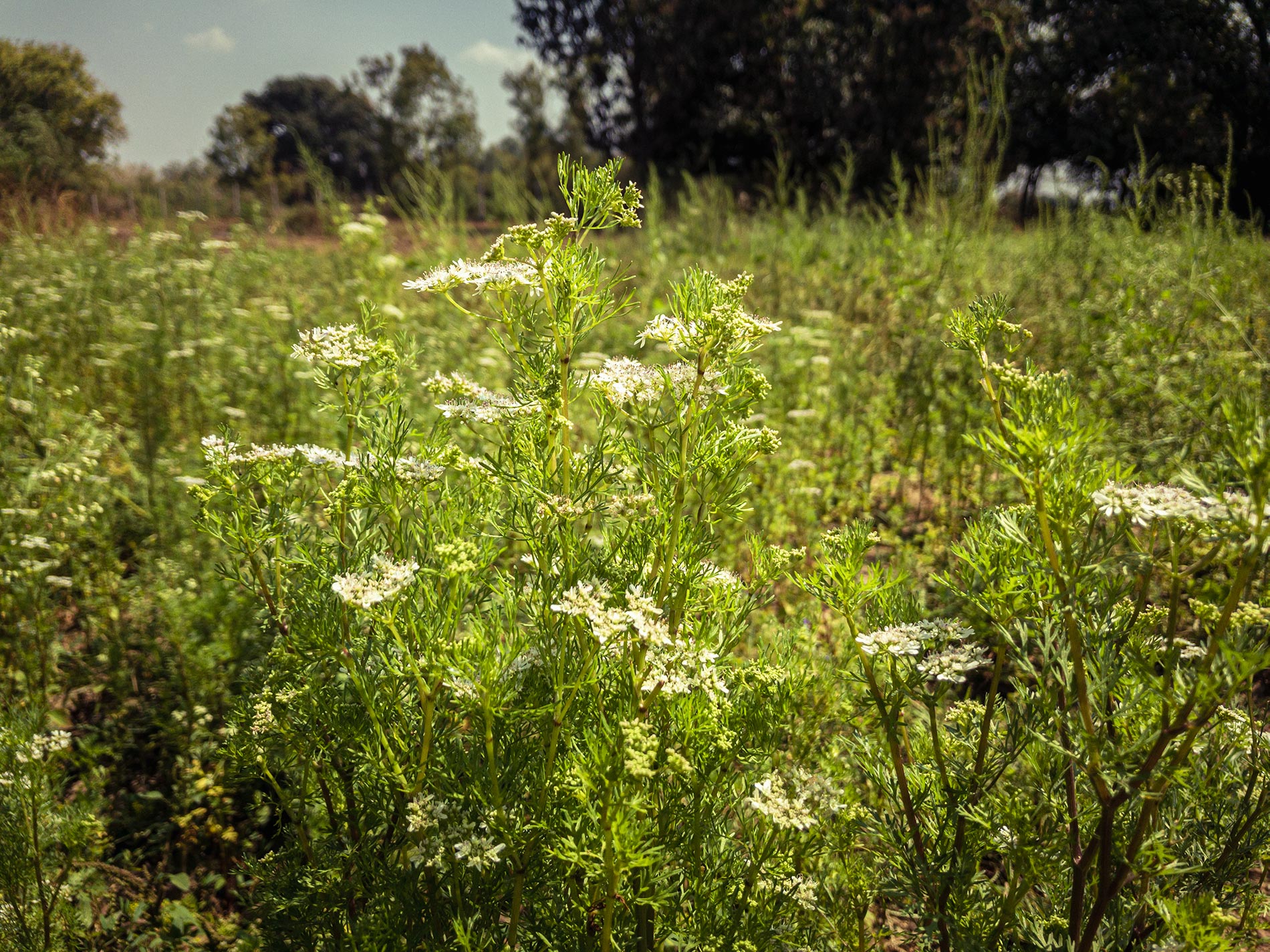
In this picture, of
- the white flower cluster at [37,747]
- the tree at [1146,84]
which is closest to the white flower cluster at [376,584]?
the white flower cluster at [37,747]

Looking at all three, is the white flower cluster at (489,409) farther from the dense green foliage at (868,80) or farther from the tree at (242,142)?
the tree at (242,142)

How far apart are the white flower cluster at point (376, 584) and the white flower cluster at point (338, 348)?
1.44ft

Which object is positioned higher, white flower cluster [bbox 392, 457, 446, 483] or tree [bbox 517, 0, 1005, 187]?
tree [bbox 517, 0, 1005, 187]

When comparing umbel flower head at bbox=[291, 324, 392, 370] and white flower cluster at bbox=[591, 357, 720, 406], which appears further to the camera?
umbel flower head at bbox=[291, 324, 392, 370]

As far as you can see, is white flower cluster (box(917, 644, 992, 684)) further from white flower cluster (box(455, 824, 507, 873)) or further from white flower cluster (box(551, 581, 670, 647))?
white flower cluster (box(455, 824, 507, 873))

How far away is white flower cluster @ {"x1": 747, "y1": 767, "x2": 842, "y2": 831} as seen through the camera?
4.15 ft

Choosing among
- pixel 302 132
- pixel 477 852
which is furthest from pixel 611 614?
pixel 302 132

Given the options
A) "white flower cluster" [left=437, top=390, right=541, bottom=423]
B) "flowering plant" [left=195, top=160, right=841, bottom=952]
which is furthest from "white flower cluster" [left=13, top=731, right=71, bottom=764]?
"white flower cluster" [left=437, top=390, right=541, bottom=423]

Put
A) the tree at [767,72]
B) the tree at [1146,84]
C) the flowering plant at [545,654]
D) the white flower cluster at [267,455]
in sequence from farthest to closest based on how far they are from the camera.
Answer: the tree at [767,72], the tree at [1146,84], the white flower cluster at [267,455], the flowering plant at [545,654]

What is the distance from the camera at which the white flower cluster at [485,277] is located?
1247 millimetres

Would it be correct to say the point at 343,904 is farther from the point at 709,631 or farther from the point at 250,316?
the point at 250,316

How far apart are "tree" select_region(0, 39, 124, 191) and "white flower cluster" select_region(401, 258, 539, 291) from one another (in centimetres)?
621

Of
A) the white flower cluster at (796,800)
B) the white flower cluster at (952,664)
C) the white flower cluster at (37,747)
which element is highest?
the white flower cluster at (952,664)

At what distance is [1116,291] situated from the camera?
455cm
